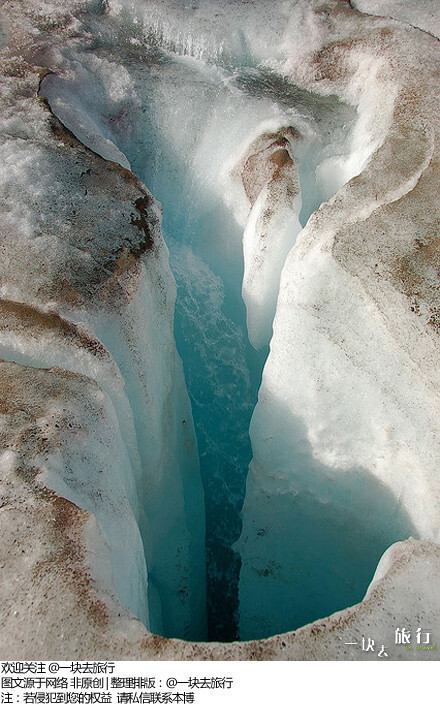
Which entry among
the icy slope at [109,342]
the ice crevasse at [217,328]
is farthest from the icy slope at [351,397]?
the icy slope at [109,342]

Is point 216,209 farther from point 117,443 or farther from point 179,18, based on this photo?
point 117,443

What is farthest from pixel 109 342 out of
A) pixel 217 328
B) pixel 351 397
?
pixel 217 328

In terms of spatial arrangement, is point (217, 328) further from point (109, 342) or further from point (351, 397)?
point (351, 397)

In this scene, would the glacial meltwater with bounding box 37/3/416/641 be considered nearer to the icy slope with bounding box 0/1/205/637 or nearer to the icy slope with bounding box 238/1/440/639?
the icy slope with bounding box 238/1/440/639

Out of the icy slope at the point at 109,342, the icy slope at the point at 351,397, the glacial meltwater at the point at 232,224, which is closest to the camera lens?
the icy slope at the point at 109,342

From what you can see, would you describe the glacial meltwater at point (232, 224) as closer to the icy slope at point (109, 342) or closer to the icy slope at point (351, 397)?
the icy slope at point (351, 397)

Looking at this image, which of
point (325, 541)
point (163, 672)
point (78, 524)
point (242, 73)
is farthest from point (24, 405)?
point (242, 73)
